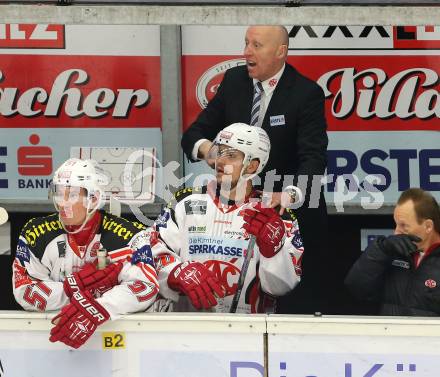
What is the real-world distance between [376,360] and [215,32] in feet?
9.67

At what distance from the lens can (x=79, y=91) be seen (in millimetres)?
6922

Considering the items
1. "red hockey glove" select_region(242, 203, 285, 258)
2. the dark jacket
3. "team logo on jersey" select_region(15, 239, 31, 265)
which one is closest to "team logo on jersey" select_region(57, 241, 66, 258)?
"team logo on jersey" select_region(15, 239, 31, 265)

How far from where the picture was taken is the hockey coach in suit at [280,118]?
575cm

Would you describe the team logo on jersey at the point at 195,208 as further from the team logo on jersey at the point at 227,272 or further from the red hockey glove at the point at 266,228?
the red hockey glove at the point at 266,228

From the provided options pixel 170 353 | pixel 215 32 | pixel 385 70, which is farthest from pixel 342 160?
pixel 170 353

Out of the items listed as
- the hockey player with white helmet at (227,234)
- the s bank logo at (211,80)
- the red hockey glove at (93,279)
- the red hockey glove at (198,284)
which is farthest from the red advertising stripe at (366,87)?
the red hockey glove at (93,279)

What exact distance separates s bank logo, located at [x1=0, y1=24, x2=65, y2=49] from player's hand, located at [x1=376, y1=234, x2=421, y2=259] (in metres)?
2.86

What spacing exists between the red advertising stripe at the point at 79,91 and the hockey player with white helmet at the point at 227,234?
182cm

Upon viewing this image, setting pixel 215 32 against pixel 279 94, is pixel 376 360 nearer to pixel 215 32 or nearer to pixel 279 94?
pixel 279 94

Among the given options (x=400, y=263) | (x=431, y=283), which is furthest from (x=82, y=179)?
(x=431, y=283)

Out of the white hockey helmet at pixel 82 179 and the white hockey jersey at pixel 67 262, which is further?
the white hockey helmet at pixel 82 179

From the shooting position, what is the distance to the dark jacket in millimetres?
4801

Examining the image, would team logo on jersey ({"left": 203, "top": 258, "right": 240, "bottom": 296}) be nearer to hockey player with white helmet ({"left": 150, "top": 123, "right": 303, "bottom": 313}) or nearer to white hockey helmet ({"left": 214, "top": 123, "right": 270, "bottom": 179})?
hockey player with white helmet ({"left": 150, "top": 123, "right": 303, "bottom": 313})

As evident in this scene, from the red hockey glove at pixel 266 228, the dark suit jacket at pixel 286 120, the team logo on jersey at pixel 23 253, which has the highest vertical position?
the dark suit jacket at pixel 286 120
